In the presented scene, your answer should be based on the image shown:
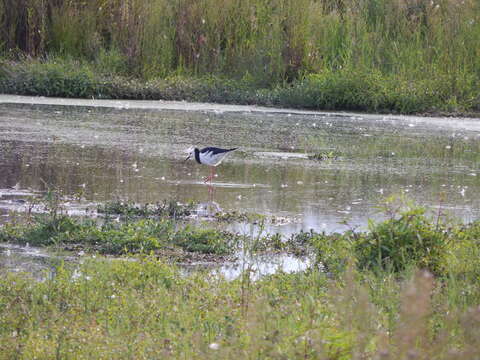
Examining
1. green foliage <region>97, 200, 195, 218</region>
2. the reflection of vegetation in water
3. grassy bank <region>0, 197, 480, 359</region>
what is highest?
grassy bank <region>0, 197, 480, 359</region>

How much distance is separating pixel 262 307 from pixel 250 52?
A: 48.9ft

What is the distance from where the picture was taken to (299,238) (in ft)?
23.7

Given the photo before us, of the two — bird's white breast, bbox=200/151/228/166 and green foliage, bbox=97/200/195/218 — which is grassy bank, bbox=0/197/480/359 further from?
bird's white breast, bbox=200/151/228/166

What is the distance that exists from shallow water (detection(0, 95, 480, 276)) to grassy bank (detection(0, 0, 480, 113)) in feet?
2.54

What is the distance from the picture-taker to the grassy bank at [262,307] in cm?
384

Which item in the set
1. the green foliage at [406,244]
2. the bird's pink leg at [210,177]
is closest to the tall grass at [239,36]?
the bird's pink leg at [210,177]

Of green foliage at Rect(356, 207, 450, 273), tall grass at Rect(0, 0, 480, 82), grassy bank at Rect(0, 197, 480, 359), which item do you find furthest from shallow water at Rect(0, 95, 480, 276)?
tall grass at Rect(0, 0, 480, 82)

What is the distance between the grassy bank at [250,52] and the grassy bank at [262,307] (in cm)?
1007

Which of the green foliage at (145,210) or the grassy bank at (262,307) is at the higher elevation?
the grassy bank at (262,307)

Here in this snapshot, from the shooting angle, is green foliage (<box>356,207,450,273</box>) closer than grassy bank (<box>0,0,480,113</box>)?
Yes

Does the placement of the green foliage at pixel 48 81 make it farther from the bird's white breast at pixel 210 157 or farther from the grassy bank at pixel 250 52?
the bird's white breast at pixel 210 157

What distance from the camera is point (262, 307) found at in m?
3.65

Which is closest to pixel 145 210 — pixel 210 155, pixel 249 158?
pixel 210 155

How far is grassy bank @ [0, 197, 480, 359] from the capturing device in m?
3.84
